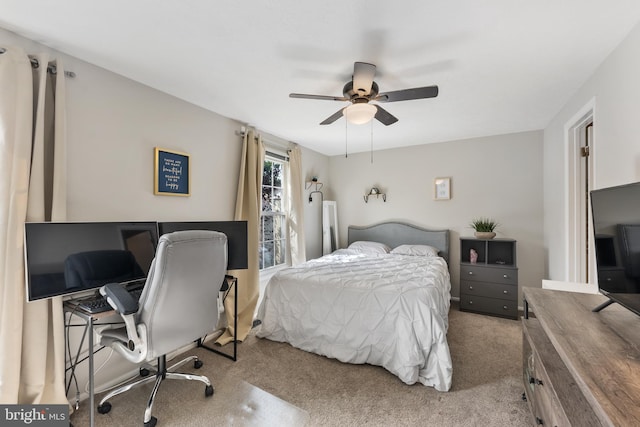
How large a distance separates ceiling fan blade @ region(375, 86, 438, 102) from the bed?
60.0 inches

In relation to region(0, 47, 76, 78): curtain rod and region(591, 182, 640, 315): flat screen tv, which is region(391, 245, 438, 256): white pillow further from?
region(0, 47, 76, 78): curtain rod

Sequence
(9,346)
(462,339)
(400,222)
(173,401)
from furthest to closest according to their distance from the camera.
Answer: (400,222) → (462,339) → (173,401) → (9,346)

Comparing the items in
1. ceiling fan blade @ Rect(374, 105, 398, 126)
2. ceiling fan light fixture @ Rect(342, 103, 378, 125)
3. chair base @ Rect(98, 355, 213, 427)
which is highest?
ceiling fan blade @ Rect(374, 105, 398, 126)

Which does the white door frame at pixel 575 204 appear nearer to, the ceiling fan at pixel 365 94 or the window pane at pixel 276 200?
the ceiling fan at pixel 365 94

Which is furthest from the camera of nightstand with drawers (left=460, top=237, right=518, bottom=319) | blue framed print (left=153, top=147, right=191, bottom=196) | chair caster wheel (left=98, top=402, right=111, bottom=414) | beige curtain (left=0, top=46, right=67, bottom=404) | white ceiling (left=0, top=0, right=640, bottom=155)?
nightstand with drawers (left=460, top=237, right=518, bottom=319)

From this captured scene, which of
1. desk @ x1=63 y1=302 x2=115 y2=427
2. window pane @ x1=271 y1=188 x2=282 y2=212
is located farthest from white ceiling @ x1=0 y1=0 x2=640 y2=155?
desk @ x1=63 y1=302 x2=115 y2=427

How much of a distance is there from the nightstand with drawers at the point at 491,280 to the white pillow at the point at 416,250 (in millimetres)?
415

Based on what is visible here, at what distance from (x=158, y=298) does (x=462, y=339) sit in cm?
289

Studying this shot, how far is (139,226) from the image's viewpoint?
2.13 meters

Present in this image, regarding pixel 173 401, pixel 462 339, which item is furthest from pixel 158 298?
pixel 462 339

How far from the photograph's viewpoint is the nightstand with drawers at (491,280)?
342 cm

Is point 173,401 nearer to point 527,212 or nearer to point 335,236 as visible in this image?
point 335,236

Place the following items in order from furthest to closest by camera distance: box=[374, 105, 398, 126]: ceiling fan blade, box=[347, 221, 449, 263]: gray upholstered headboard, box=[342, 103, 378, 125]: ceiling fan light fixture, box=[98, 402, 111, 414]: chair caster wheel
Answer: box=[347, 221, 449, 263]: gray upholstered headboard
box=[374, 105, 398, 126]: ceiling fan blade
box=[342, 103, 378, 125]: ceiling fan light fixture
box=[98, 402, 111, 414]: chair caster wheel

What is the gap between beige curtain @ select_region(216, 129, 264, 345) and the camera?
10.2 ft
